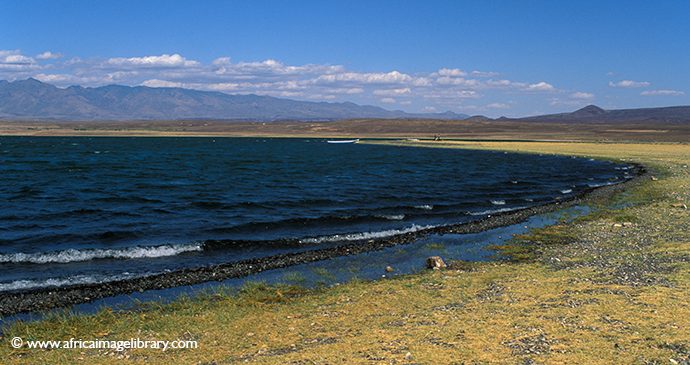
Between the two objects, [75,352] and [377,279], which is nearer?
[75,352]

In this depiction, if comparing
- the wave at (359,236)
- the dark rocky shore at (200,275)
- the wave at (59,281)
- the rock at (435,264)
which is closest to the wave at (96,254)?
the dark rocky shore at (200,275)

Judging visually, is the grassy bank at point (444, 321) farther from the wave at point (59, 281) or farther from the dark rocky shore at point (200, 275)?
the wave at point (59, 281)

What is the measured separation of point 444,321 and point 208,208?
27368 mm

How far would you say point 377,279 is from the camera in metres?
19.6

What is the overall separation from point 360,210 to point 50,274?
70.8 feet

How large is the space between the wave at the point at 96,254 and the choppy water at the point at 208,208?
46 mm

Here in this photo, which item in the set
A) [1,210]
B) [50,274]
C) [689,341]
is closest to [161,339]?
[50,274]

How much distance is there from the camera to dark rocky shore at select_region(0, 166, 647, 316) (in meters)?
17.2

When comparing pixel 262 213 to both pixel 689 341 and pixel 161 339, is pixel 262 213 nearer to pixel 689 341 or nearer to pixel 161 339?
pixel 161 339

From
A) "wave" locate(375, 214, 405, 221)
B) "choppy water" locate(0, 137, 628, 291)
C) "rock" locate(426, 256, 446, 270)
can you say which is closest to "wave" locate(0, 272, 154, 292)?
"choppy water" locate(0, 137, 628, 291)

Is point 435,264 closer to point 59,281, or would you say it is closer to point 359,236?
point 359,236

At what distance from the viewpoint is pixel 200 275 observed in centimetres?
2061

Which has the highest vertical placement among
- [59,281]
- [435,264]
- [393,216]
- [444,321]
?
[444,321]

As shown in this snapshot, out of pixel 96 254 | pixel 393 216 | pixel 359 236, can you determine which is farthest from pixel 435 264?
pixel 96 254
